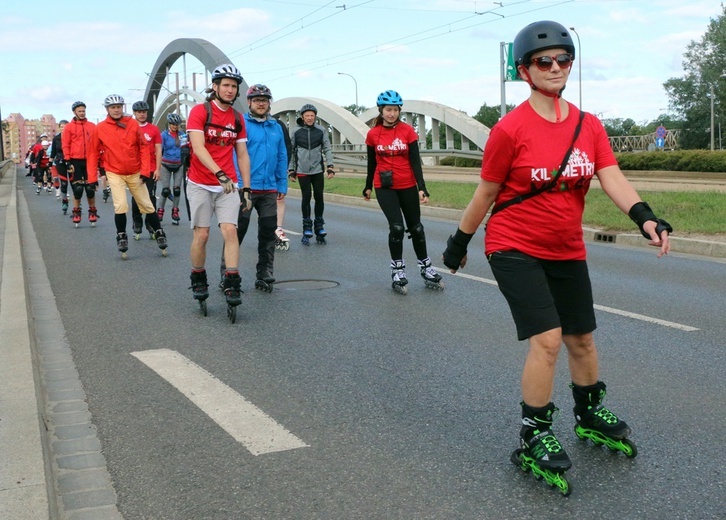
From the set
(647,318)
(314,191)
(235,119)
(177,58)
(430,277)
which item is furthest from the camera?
(177,58)

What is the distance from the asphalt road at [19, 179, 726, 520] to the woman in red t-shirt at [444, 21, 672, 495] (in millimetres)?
284

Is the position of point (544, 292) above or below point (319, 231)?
above

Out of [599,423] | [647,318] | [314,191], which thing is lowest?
[647,318]

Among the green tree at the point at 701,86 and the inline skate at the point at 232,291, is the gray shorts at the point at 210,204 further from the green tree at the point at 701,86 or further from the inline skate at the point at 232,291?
the green tree at the point at 701,86

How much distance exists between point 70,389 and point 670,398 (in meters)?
3.34

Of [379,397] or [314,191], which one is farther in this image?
[314,191]

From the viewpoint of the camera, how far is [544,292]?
375 centimetres

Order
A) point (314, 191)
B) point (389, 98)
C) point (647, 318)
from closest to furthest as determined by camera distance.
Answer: point (647, 318)
point (389, 98)
point (314, 191)

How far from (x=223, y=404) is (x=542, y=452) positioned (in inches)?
76.0

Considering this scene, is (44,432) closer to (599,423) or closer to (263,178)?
(599,423)

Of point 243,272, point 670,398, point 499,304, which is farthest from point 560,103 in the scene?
point 243,272

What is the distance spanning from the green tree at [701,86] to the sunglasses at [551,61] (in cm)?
8884

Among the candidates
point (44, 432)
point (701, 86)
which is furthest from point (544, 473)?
point (701, 86)

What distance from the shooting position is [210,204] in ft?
25.0
